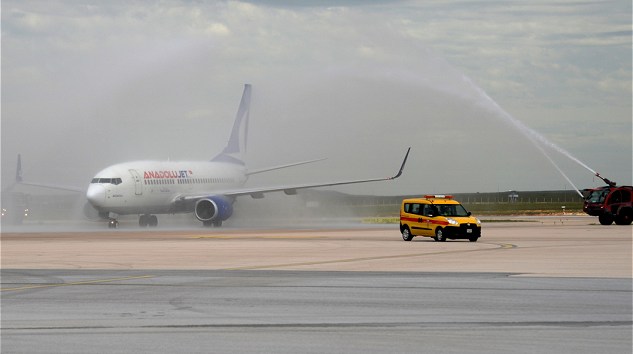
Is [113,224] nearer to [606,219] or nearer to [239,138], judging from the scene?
[239,138]

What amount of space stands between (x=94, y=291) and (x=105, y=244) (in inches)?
897

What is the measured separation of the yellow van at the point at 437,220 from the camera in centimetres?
4497

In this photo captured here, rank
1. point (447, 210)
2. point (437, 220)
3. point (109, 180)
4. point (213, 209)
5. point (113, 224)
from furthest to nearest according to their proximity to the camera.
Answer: point (213, 209) → point (113, 224) → point (109, 180) → point (447, 210) → point (437, 220)

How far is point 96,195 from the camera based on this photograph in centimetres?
6781

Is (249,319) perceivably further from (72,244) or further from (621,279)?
(72,244)

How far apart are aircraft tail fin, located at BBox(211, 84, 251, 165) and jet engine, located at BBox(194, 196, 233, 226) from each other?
46.0ft

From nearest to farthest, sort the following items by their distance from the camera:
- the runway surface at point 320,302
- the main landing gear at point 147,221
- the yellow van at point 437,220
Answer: the runway surface at point 320,302
the yellow van at point 437,220
the main landing gear at point 147,221

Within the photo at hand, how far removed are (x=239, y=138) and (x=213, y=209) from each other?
57.5 feet

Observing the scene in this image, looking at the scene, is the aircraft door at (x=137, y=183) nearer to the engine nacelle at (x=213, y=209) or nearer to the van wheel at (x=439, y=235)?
the engine nacelle at (x=213, y=209)

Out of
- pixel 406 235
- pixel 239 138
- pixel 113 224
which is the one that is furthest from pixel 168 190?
pixel 406 235

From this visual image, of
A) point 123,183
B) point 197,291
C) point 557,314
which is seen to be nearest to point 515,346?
point 557,314

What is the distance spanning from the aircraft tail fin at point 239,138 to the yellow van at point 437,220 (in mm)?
41571

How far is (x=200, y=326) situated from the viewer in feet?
50.8

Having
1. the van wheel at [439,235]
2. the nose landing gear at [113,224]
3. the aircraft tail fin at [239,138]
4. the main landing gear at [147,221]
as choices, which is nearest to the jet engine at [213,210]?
the main landing gear at [147,221]
